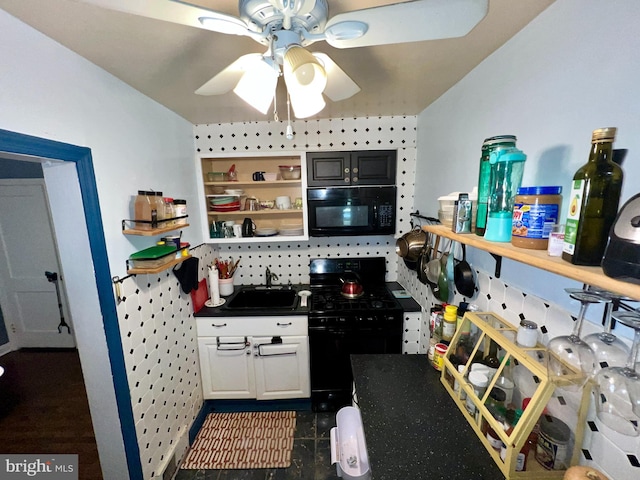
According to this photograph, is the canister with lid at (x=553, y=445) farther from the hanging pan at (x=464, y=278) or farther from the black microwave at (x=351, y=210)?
the black microwave at (x=351, y=210)

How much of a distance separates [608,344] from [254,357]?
1968 mm

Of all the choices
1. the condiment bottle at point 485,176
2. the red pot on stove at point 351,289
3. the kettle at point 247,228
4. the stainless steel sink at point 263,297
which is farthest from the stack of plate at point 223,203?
the condiment bottle at point 485,176

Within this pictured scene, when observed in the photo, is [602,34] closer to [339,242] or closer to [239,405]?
[339,242]

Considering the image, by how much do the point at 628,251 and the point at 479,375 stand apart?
2.22ft

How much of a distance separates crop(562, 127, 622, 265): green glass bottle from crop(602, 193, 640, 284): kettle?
0.06m

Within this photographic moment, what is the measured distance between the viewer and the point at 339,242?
2379 mm

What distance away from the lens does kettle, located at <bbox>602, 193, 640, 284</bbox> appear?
17.1 inches

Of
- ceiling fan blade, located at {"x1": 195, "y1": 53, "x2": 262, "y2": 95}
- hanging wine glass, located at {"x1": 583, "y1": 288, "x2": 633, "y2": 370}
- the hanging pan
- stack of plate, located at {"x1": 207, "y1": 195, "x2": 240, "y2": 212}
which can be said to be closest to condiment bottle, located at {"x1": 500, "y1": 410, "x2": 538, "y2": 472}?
hanging wine glass, located at {"x1": 583, "y1": 288, "x2": 633, "y2": 370}

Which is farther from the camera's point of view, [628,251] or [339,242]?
[339,242]

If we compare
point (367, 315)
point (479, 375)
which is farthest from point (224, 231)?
point (479, 375)

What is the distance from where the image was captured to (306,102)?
68cm

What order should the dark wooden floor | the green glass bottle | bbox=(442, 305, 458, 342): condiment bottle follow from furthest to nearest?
the dark wooden floor, bbox=(442, 305, 458, 342): condiment bottle, the green glass bottle

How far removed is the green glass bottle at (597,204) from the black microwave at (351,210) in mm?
1509

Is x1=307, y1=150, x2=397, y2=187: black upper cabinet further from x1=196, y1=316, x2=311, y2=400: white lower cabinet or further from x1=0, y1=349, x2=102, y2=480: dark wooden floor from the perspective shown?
x1=0, y1=349, x2=102, y2=480: dark wooden floor
